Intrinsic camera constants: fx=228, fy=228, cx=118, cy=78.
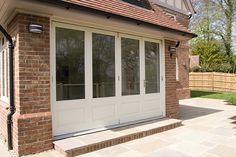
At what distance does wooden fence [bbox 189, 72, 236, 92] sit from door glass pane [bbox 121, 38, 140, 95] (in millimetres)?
16020

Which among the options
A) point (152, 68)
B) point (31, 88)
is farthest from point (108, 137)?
point (152, 68)

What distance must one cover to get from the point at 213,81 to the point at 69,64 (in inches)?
738

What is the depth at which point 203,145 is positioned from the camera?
559 centimetres

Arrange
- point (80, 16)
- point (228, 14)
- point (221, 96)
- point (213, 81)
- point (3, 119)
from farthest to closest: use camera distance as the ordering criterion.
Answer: point (228, 14), point (213, 81), point (221, 96), point (3, 119), point (80, 16)

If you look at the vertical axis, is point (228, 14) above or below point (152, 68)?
above

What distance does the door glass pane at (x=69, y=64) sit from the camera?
219 inches

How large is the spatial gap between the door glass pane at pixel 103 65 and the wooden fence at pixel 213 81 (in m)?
17.1

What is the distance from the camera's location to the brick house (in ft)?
16.1

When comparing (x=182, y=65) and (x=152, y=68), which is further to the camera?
(x=182, y=65)

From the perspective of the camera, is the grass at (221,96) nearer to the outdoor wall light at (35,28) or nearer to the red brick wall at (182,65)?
the red brick wall at (182,65)

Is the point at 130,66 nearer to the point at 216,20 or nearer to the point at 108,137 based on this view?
the point at 108,137

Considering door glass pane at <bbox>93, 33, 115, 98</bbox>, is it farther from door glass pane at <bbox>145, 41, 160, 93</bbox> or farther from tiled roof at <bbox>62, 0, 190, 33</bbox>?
door glass pane at <bbox>145, 41, 160, 93</bbox>

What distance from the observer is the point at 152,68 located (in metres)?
7.88

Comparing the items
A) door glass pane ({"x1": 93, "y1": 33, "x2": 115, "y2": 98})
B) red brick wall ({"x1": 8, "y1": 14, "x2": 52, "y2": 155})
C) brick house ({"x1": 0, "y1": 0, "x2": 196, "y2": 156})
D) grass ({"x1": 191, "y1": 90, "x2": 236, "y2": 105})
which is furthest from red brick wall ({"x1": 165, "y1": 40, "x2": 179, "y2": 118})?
grass ({"x1": 191, "y1": 90, "x2": 236, "y2": 105})
